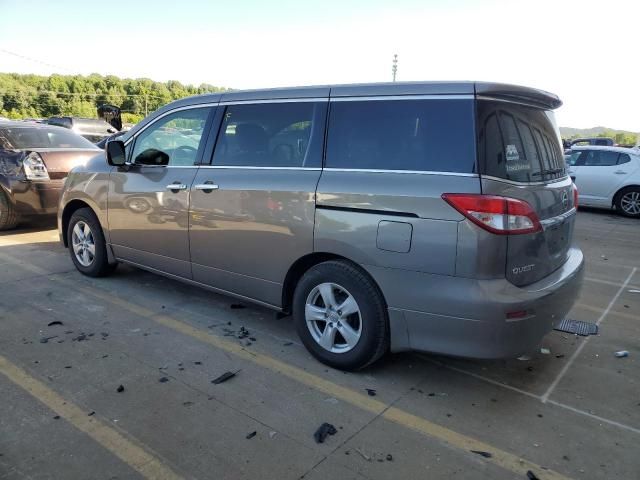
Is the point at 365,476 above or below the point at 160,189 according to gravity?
below

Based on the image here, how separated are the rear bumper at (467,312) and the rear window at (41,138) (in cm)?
688

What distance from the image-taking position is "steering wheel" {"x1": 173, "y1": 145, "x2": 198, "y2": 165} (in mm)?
4316

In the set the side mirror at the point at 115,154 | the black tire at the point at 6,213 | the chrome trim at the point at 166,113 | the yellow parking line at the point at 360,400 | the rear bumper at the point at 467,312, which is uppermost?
the chrome trim at the point at 166,113

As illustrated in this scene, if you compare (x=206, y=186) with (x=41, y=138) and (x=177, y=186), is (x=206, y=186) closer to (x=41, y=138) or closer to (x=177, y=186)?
(x=177, y=186)

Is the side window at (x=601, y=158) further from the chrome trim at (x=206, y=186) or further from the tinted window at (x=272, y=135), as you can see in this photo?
the chrome trim at (x=206, y=186)

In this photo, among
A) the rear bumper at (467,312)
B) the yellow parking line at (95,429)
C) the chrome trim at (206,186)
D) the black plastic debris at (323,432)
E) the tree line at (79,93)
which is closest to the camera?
the yellow parking line at (95,429)

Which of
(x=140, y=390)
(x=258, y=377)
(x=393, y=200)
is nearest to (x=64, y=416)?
→ (x=140, y=390)

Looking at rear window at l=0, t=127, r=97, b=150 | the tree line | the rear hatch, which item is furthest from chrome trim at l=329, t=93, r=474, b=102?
the tree line

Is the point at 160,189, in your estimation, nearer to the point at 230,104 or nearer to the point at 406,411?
the point at 230,104

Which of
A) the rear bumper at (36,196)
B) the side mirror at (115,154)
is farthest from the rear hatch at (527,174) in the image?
the rear bumper at (36,196)

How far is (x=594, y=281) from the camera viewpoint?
5.84m

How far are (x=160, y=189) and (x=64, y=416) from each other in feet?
7.04

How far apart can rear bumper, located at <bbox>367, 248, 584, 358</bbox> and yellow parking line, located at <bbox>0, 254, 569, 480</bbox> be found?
1.32 feet

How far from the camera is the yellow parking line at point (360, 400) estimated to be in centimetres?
256
